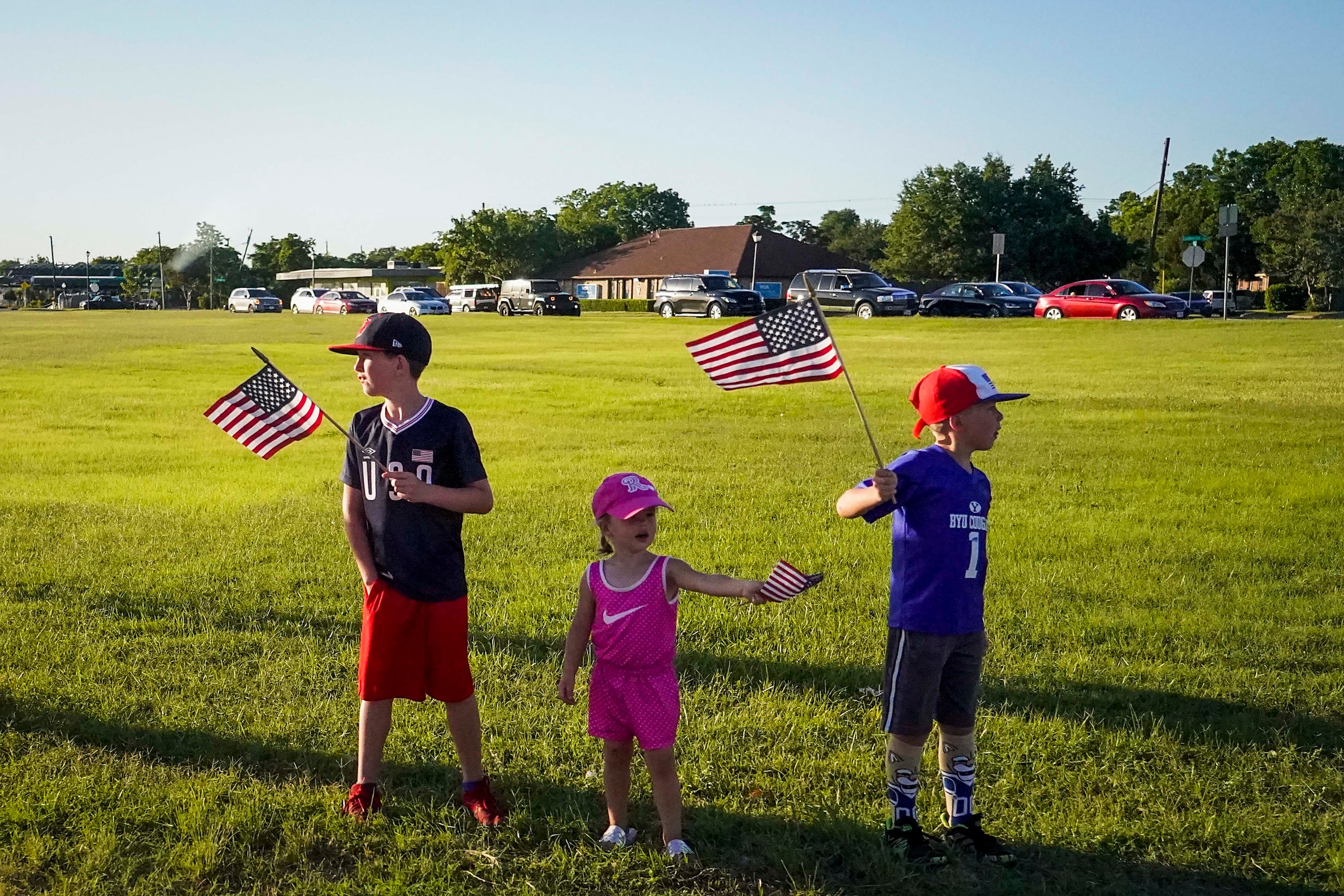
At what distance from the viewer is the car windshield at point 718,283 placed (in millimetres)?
46000

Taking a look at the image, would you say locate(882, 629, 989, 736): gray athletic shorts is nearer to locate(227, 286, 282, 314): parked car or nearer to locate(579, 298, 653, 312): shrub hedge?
locate(579, 298, 653, 312): shrub hedge

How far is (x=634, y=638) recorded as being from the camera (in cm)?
362

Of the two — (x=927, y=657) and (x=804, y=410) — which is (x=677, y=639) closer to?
(x=927, y=657)

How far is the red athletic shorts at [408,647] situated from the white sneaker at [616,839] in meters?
0.67

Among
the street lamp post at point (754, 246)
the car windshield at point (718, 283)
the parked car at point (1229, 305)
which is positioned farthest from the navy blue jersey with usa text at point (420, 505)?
the street lamp post at point (754, 246)

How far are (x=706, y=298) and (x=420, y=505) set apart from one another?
41.5 meters

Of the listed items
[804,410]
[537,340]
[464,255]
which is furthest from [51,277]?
[804,410]

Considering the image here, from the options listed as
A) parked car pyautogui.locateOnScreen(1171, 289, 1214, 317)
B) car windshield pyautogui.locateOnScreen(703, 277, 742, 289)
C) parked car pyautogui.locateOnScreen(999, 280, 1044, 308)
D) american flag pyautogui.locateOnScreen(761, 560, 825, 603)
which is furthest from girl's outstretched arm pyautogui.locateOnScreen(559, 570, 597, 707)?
car windshield pyautogui.locateOnScreen(703, 277, 742, 289)

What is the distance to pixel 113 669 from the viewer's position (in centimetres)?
546

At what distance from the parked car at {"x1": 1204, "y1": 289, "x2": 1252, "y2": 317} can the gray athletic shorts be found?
142 ft

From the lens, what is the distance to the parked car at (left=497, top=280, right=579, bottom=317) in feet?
170

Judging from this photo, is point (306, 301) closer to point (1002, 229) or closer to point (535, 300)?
point (535, 300)

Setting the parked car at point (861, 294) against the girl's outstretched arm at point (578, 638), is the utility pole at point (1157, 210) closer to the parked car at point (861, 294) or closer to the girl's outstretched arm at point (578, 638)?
the parked car at point (861, 294)

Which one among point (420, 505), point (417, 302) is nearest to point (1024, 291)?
point (417, 302)
